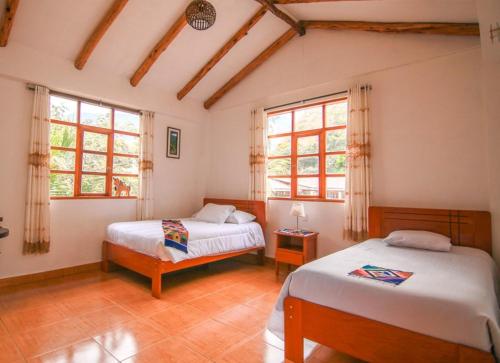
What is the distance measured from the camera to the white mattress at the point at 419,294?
1.34m

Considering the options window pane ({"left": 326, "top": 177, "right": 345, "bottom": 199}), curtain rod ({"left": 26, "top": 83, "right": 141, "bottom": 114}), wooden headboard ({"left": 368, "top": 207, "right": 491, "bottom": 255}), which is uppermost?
curtain rod ({"left": 26, "top": 83, "right": 141, "bottom": 114})

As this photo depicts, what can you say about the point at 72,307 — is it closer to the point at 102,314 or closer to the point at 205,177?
the point at 102,314

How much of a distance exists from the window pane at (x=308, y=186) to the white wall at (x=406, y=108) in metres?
0.20

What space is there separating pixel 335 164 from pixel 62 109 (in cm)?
390

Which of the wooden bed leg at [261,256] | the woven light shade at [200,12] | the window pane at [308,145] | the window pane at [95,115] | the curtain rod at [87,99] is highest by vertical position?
the woven light shade at [200,12]

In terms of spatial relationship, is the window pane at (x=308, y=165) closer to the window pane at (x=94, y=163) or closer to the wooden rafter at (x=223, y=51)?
the wooden rafter at (x=223, y=51)

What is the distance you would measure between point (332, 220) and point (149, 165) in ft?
9.83

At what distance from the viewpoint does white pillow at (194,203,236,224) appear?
14.4 feet

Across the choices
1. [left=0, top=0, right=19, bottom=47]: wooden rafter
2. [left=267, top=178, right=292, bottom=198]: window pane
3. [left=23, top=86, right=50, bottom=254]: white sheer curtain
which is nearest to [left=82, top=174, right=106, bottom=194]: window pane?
[left=23, top=86, right=50, bottom=254]: white sheer curtain

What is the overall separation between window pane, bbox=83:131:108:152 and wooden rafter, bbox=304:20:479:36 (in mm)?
3528

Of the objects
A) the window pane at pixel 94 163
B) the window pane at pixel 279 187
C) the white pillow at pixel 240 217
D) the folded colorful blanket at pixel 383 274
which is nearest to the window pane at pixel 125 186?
the window pane at pixel 94 163

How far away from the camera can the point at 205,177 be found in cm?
559

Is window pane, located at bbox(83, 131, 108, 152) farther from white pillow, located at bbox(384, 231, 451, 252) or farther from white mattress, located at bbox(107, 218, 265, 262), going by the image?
white pillow, located at bbox(384, 231, 451, 252)

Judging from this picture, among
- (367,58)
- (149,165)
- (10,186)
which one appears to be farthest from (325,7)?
(10,186)
